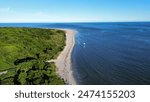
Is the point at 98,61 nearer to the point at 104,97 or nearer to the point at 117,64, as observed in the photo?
the point at 117,64

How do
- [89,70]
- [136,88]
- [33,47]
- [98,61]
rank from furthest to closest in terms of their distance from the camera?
[33,47] < [98,61] < [89,70] < [136,88]

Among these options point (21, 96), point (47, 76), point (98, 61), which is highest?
point (21, 96)

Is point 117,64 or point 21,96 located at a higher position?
point 21,96

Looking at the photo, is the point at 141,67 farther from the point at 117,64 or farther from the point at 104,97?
the point at 104,97

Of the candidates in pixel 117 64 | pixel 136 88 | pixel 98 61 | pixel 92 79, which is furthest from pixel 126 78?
pixel 136 88

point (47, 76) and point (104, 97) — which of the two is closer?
point (104, 97)

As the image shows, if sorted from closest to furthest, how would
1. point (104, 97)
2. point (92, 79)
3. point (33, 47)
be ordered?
point (104, 97) < point (92, 79) < point (33, 47)

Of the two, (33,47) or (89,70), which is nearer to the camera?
(89,70)

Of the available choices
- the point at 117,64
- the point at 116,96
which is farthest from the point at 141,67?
the point at 116,96

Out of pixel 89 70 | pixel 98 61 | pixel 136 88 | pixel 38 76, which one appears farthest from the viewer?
pixel 98 61
